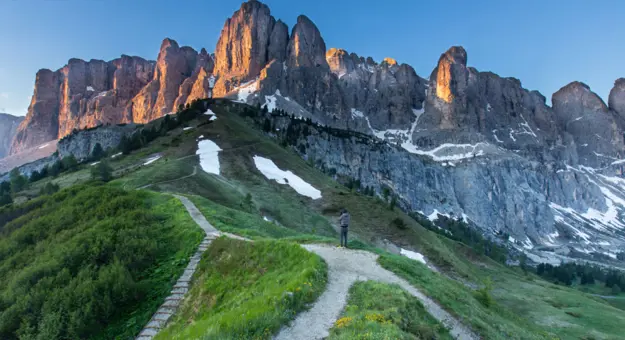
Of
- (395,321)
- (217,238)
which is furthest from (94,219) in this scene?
(395,321)

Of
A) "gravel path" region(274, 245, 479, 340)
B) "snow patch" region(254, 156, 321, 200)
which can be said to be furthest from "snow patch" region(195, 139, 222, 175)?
"gravel path" region(274, 245, 479, 340)

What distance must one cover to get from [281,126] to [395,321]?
6188 inches

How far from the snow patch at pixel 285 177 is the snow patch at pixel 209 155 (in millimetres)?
8788

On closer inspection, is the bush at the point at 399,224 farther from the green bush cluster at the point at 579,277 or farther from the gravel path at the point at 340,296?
the green bush cluster at the point at 579,277

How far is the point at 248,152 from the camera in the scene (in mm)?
81062

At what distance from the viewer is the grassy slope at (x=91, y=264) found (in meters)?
13.9

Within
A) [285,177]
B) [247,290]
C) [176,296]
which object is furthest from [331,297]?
[285,177]

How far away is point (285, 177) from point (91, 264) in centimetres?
5601

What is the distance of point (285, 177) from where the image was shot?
73.0 m

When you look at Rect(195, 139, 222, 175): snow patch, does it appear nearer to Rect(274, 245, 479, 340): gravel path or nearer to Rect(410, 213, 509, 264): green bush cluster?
Rect(274, 245, 479, 340): gravel path

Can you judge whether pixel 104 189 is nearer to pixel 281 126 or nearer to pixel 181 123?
pixel 181 123

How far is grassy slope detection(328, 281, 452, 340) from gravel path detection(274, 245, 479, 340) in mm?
374

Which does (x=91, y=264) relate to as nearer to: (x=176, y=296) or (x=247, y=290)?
(x=176, y=296)

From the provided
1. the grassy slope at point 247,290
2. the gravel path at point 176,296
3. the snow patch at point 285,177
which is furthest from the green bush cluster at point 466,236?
the grassy slope at point 247,290
